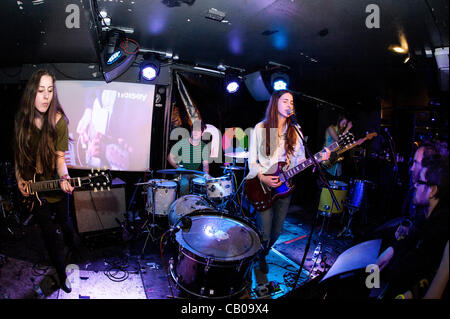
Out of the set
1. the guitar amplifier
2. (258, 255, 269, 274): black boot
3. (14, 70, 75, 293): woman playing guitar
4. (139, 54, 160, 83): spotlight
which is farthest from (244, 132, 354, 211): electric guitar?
(139, 54, 160, 83): spotlight

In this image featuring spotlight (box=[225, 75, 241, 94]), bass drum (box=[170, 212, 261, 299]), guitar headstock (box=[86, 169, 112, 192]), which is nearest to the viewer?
bass drum (box=[170, 212, 261, 299])

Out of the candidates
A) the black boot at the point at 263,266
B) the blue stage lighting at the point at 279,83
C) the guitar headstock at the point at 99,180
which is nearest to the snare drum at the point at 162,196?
the guitar headstock at the point at 99,180

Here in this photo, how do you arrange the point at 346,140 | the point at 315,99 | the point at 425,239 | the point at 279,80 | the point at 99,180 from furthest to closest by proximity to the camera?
the point at 315,99 → the point at 279,80 → the point at 99,180 → the point at 346,140 → the point at 425,239

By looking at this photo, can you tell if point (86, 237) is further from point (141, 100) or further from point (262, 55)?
point (262, 55)

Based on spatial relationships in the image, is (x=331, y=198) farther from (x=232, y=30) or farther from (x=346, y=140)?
(x=232, y=30)

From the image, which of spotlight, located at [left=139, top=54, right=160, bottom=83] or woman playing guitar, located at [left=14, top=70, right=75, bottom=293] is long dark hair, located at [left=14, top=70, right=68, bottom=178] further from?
spotlight, located at [left=139, top=54, right=160, bottom=83]

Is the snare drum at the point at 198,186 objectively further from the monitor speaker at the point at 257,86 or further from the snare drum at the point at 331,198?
the monitor speaker at the point at 257,86

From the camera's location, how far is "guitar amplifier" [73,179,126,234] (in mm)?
3953

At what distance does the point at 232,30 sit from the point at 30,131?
308 centimetres

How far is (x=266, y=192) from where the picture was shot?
9.84 feet

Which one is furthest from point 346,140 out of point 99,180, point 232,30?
point 99,180

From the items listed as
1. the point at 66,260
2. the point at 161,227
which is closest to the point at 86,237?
the point at 66,260

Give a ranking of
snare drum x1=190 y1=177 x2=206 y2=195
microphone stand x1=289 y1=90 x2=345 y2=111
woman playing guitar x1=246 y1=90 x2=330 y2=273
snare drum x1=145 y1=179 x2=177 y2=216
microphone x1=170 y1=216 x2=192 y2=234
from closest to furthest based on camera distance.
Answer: microphone x1=170 y1=216 x2=192 y2=234 < woman playing guitar x1=246 y1=90 x2=330 y2=273 < snare drum x1=145 y1=179 x2=177 y2=216 < snare drum x1=190 y1=177 x2=206 y2=195 < microphone stand x1=289 y1=90 x2=345 y2=111

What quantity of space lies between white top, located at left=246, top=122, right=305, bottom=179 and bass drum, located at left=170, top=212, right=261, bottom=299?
2.68 ft
